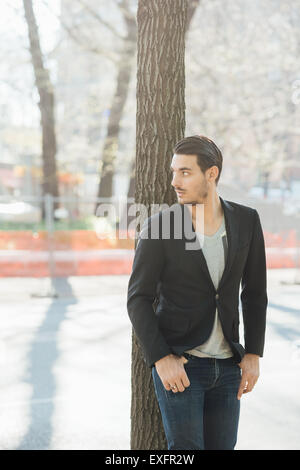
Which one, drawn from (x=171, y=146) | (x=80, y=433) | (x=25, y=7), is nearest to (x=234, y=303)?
(x=171, y=146)

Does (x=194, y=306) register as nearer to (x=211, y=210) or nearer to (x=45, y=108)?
(x=211, y=210)

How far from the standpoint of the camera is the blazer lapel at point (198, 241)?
238 cm

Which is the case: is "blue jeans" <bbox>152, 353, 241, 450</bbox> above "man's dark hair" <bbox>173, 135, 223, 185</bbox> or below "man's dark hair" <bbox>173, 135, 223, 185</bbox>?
below

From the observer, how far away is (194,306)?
7.86 feet

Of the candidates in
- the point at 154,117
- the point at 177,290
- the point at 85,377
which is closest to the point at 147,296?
the point at 177,290

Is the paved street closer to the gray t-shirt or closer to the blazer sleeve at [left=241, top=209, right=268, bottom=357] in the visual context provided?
the blazer sleeve at [left=241, top=209, right=268, bottom=357]

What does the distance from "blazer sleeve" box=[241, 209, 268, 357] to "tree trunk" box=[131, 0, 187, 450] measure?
2.45 feet

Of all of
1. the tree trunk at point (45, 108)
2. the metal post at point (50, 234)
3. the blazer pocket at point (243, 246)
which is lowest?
the metal post at point (50, 234)

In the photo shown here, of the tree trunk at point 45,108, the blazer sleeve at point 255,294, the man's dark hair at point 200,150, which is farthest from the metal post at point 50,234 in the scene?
the man's dark hair at point 200,150

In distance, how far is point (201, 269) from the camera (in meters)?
2.38

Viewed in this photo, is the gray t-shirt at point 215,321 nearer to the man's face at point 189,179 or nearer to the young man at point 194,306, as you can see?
the young man at point 194,306

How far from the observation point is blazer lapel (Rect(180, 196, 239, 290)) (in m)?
2.38

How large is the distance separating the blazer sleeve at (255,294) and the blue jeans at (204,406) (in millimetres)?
159

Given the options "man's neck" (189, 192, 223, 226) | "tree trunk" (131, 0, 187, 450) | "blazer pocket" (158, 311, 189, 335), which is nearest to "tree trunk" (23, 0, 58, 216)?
"tree trunk" (131, 0, 187, 450)
